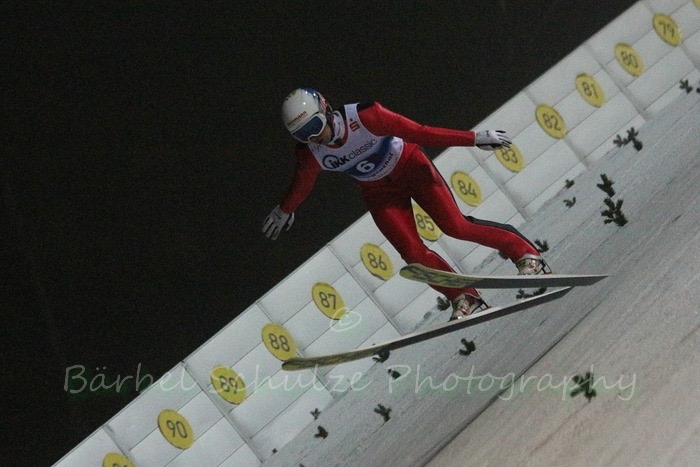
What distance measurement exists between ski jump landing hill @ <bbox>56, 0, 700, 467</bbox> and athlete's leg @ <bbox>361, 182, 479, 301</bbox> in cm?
71

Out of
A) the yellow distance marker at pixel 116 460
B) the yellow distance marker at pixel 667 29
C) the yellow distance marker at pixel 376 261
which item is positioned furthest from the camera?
the yellow distance marker at pixel 667 29

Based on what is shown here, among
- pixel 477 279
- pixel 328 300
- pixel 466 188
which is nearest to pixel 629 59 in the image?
pixel 466 188

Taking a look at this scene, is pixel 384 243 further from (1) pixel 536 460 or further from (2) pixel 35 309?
(1) pixel 536 460

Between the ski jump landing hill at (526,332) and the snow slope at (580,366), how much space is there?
0.05ft

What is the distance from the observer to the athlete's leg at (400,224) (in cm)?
643

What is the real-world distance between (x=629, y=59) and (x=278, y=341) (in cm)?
465

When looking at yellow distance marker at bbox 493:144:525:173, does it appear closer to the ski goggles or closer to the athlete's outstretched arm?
the athlete's outstretched arm

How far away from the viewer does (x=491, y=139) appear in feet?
20.5

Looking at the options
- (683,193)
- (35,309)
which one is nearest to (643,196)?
(683,193)

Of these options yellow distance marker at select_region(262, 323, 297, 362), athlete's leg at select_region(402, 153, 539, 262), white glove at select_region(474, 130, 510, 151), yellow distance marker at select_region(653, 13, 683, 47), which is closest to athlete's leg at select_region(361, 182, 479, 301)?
athlete's leg at select_region(402, 153, 539, 262)

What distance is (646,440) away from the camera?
4348 mm

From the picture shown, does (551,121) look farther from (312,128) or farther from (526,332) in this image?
(312,128)

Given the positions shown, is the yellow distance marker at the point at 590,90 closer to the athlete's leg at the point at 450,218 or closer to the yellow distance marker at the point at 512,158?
the yellow distance marker at the point at 512,158

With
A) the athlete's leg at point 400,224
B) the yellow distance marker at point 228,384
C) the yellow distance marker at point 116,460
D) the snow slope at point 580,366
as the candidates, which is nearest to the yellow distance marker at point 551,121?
the snow slope at point 580,366
